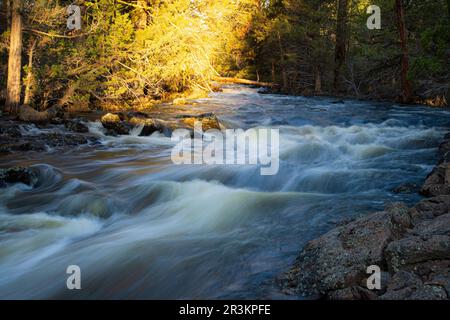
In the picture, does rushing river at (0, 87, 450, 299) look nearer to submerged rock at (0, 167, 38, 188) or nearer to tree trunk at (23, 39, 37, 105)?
submerged rock at (0, 167, 38, 188)

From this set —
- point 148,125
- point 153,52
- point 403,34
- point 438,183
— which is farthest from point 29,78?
point 403,34

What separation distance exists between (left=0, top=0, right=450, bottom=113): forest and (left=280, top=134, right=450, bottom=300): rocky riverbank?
301 inches

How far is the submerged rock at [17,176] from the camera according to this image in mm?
6406

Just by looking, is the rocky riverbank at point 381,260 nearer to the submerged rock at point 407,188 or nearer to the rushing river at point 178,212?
the rushing river at point 178,212

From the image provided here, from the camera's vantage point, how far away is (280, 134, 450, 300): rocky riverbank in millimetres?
2838

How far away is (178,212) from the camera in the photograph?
576 centimetres

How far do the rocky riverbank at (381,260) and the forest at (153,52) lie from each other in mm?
7654

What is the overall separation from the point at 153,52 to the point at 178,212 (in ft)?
32.2

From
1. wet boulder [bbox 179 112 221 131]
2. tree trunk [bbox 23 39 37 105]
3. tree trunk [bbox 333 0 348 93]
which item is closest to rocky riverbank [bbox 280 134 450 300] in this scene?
wet boulder [bbox 179 112 221 131]

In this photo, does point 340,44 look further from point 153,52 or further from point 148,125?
point 148,125

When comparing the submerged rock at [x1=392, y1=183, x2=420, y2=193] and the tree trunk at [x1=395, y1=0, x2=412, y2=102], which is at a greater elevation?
the tree trunk at [x1=395, y1=0, x2=412, y2=102]

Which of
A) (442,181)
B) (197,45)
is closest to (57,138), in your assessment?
(197,45)
